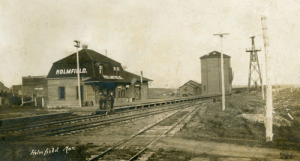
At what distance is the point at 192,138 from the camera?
9.14 meters

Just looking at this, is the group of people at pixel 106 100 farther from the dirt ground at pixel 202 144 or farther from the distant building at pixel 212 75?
the distant building at pixel 212 75

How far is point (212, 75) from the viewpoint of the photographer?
35.4m

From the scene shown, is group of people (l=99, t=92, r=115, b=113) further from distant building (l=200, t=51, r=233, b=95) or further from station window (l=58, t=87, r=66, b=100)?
distant building (l=200, t=51, r=233, b=95)

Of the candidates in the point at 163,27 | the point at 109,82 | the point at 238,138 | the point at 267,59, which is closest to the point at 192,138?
the point at 238,138

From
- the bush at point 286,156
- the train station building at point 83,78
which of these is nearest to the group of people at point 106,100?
the train station building at point 83,78

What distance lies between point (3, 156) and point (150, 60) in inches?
294

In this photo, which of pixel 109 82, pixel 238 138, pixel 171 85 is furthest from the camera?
pixel 109 82

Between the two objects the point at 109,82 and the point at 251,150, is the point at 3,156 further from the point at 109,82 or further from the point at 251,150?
the point at 109,82

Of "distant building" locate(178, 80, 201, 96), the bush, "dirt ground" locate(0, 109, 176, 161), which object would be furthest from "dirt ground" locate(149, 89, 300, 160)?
"distant building" locate(178, 80, 201, 96)

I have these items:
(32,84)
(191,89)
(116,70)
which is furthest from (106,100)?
(191,89)

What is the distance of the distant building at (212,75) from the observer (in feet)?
113

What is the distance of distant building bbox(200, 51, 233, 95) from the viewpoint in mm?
34344

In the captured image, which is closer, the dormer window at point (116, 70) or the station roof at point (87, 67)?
the station roof at point (87, 67)

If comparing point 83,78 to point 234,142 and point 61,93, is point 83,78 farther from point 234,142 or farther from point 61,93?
point 234,142
